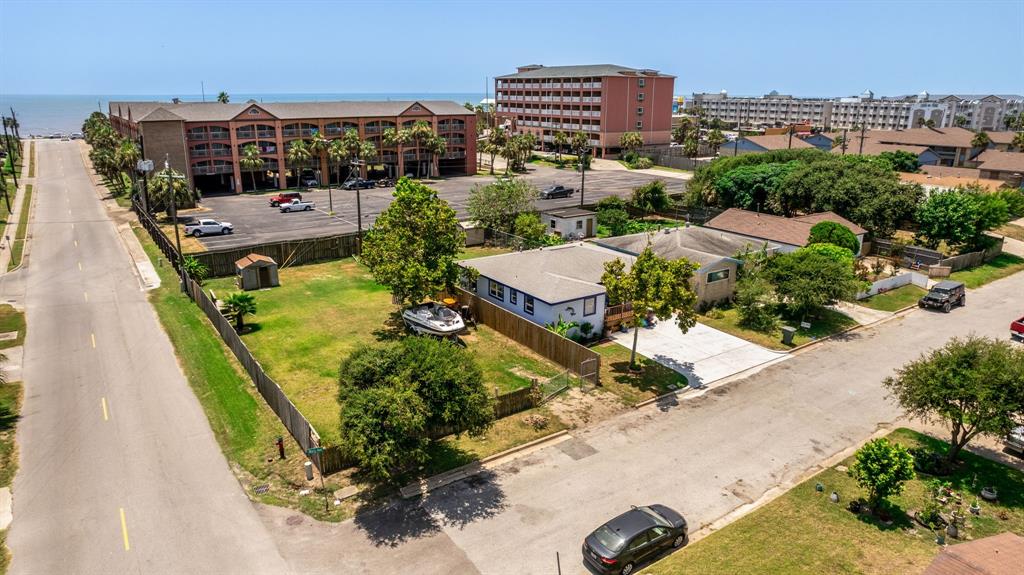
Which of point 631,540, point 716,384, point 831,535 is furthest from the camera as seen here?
point 716,384

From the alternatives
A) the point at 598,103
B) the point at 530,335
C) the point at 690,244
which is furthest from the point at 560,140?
the point at 530,335

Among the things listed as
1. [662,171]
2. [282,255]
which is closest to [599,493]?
[282,255]

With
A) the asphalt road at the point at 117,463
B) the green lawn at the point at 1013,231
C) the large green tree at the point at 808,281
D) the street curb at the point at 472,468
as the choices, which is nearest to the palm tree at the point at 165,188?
the asphalt road at the point at 117,463

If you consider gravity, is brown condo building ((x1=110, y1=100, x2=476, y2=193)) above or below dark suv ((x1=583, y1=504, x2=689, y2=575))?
above

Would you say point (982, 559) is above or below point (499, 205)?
below

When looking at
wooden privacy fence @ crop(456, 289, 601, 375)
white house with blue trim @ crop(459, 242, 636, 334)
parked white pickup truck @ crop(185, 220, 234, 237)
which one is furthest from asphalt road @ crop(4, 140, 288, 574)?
parked white pickup truck @ crop(185, 220, 234, 237)

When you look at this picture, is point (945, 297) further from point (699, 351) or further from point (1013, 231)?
point (1013, 231)

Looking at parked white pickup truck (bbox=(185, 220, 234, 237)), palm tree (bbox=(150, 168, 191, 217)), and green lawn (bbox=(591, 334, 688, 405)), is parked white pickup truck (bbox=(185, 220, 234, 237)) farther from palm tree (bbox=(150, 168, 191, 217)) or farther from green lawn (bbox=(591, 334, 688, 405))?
green lawn (bbox=(591, 334, 688, 405))

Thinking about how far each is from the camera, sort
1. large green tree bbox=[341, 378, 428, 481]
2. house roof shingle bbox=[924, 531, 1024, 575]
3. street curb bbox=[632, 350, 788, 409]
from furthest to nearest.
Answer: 1. street curb bbox=[632, 350, 788, 409]
2. large green tree bbox=[341, 378, 428, 481]
3. house roof shingle bbox=[924, 531, 1024, 575]
